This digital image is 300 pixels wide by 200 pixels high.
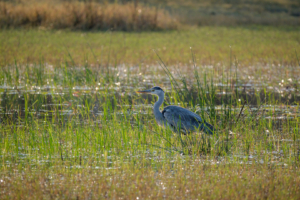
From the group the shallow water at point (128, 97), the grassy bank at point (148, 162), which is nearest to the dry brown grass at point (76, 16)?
the shallow water at point (128, 97)

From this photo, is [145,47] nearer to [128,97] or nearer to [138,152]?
[128,97]

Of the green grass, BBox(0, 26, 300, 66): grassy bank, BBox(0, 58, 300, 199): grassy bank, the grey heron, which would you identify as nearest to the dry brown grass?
BBox(0, 26, 300, 66): grassy bank

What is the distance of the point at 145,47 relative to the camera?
16594mm

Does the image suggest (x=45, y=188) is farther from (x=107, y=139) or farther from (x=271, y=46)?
(x=271, y=46)

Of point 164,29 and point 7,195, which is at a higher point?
point 164,29

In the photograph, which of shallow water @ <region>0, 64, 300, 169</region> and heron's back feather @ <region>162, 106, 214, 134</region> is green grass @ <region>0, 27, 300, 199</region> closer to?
shallow water @ <region>0, 64, 300, 169</region>

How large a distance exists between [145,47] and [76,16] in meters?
5.86

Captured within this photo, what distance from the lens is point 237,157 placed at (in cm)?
527

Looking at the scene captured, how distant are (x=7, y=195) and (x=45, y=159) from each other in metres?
1.07

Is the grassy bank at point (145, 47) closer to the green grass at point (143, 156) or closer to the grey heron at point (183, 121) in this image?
the green grass at point (143, 156)

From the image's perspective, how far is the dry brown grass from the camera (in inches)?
802

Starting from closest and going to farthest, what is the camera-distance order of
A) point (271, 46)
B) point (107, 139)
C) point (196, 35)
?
1. point (107, 139)
2. point (271, 46)
3. point (196, 35)

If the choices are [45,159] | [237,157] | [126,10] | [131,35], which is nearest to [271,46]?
[131,35]

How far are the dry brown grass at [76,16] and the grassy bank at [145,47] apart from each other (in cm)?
122
